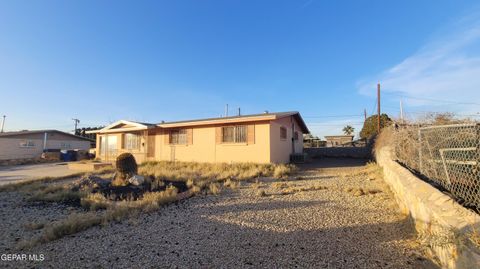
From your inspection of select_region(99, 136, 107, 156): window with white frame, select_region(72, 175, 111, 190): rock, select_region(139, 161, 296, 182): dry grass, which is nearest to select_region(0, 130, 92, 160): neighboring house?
select_region(99, 136, 107, 156): window with white frame

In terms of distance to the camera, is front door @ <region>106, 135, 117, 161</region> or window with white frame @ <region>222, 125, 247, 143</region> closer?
window with white frame @ <region>222, 125, 247, 143</region>

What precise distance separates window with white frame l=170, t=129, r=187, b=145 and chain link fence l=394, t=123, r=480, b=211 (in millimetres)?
13472

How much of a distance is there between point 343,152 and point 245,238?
21057 mm

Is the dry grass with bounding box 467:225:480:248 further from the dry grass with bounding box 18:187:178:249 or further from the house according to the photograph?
the house

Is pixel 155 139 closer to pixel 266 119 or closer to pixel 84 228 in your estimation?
pixel 266 119

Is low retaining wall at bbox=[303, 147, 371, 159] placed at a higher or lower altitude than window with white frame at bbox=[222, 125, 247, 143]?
lower

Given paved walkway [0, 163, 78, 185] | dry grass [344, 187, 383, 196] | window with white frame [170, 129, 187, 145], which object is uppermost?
window with white frame [170, 129, 187, 145]

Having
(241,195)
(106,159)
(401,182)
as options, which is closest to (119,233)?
(241,195)

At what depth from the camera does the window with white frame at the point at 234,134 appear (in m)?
14.6

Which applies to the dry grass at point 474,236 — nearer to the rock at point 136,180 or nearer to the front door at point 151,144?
the rock at point 136,180

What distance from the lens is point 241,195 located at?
7316mm

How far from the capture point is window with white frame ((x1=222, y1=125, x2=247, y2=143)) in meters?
14.6

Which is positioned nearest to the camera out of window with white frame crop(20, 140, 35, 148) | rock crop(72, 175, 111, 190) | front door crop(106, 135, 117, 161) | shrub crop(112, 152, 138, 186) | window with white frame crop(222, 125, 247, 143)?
rock crop(72, 175, 111, 190)

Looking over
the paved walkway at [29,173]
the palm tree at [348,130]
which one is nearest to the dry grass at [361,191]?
the paved walkway at [29,173]
